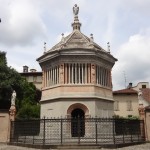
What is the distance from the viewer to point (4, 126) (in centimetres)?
2425

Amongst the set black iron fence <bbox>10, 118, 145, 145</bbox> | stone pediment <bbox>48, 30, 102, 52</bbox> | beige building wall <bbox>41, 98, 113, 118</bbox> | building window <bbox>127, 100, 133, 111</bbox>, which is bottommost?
black iron fence <bbox>10, 118, 145, 145</bbox>

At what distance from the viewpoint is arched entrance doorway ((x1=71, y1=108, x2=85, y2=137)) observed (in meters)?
20.5

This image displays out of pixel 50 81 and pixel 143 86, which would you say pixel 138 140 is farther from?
pixel 143 86

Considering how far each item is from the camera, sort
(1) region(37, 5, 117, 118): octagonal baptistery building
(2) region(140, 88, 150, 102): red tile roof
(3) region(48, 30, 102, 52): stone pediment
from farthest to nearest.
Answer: (2) region(140, 88, 150, 102): red tile roof < (3) region(48, 30, 102, 52): stone pediment < (1) region(37, 5, 117, 118): octagonal baptistery building

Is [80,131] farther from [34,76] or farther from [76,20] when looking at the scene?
[34,76]

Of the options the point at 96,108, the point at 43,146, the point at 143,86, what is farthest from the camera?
the point at 143,86

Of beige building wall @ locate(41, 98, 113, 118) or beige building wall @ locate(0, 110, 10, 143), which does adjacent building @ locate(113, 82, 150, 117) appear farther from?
beige building wall @ locate(0, 110, 10, 143)

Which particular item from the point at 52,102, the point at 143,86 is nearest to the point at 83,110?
the point at 52,102

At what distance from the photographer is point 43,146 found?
19.3m

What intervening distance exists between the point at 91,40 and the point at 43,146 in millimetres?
12964

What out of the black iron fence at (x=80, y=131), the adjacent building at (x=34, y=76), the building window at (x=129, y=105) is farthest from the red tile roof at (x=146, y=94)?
the black iron fence at (x=80, y=131)

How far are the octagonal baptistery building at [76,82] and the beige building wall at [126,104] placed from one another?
27.0 meters

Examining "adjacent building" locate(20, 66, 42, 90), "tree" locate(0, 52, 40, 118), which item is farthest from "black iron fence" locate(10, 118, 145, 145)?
"adjacent building" locate(20, 66, 42, 90)

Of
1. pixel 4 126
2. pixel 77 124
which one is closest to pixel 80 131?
pixel 77 124
